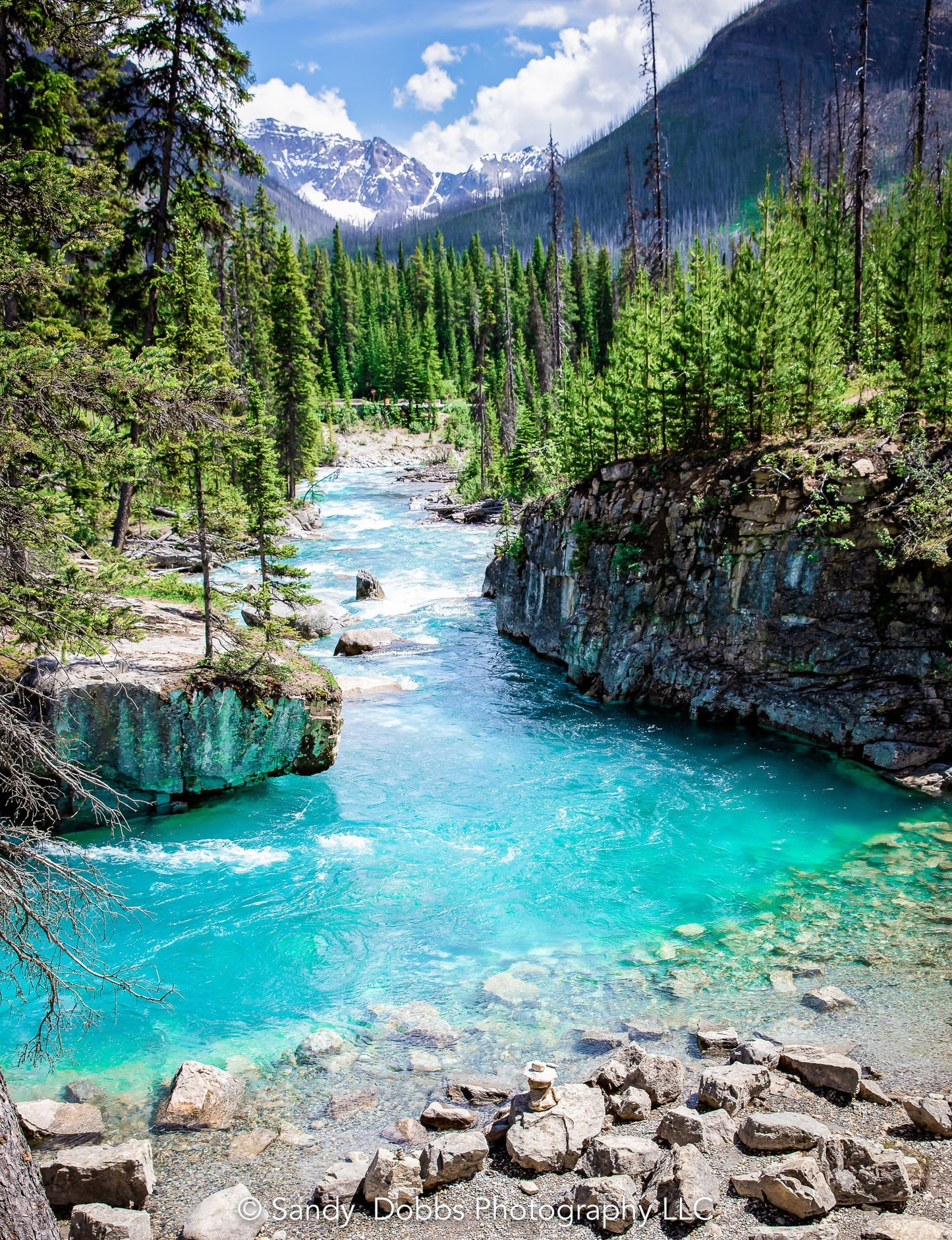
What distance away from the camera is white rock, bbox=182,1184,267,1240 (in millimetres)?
5824

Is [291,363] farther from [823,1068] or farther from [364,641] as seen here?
[823,1068]

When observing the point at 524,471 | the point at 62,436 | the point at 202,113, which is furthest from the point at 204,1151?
the point at 524,471

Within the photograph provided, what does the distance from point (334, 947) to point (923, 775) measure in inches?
445

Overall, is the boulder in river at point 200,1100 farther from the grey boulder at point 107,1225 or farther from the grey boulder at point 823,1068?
the grey boulder at point 823,1068

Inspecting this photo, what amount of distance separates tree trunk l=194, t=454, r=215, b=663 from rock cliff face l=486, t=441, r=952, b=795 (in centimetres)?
1058

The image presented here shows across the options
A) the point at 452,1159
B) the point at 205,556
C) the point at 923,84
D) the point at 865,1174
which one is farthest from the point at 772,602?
the point at 923,84

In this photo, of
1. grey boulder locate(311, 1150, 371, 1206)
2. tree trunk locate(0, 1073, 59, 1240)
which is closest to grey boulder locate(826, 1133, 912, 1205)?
grey boulder locate(311, 1150, 371, 1206)

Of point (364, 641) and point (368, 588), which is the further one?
point (368, 588)

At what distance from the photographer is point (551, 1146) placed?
643 centimetres

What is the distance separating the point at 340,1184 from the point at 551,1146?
70.8 inches

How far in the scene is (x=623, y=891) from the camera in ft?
39.9

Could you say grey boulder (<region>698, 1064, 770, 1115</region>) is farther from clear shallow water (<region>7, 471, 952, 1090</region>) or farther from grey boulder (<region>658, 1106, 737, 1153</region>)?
clear shallow water (<region>7, 471, 952, 1090</region>)

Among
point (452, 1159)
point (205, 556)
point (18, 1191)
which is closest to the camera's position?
point (18, 1191)

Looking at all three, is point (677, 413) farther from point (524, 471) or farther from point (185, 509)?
point (524, 471)
